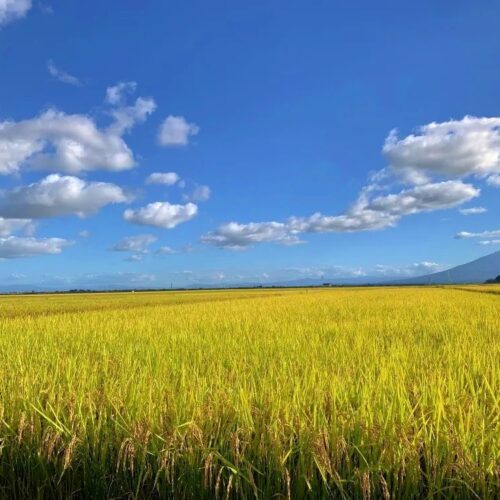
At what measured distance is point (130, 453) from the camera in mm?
1999

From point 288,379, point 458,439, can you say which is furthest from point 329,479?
point 288,379

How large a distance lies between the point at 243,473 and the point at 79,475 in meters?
0.88

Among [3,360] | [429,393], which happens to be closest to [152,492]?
[429,393]

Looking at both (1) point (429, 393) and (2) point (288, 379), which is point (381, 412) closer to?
(1) point (429, 393)

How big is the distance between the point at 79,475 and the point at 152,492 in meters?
0.46

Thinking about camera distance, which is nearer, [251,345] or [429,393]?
[429,393]

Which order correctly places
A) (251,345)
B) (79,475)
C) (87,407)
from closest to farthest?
(79,475), (87,407), (251,345)

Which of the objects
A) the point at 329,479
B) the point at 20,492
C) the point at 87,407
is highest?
the point at 87,407

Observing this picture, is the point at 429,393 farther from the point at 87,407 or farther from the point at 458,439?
the point at 87,407

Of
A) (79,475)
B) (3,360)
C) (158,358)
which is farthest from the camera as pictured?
(3,360)

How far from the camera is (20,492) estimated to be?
7.23 ft

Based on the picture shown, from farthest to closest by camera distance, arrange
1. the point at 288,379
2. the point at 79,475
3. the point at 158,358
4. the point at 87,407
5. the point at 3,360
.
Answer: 1. the point at 3,360
2. the point at 158,358
3. the point at 288,379
4. the point at 87,407
5. the point at 79,475

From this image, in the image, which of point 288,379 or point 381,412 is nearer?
point 381,412

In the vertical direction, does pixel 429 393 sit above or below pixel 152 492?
above
